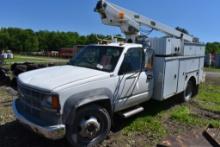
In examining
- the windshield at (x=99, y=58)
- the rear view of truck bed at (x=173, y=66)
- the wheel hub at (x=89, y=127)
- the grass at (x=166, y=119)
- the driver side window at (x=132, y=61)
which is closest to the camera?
the wheel hub at (x=89, y=127)

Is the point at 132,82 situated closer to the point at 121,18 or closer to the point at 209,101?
the point at 121,18

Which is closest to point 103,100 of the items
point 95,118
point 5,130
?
point 95,118

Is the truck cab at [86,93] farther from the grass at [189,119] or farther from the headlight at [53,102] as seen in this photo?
the grass at [189,119]

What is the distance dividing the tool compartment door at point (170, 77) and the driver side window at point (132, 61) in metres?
0.90

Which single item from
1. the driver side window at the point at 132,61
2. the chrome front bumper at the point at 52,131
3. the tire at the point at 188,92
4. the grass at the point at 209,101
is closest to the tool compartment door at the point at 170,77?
the driver side window at the point at 132,61

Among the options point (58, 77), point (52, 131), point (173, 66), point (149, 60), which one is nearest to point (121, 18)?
point (149, 60)

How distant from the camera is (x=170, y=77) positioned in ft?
21.9

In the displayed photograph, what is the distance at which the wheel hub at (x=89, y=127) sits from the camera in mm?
4473

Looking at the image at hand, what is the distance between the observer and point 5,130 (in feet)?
17.7

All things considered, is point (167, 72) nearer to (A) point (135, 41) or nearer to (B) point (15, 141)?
(A) point (135, 41)

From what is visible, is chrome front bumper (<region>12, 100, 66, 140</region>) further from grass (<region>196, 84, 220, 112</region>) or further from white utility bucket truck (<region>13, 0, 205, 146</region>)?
grass (<region>196, 84, 220, 112</region>)

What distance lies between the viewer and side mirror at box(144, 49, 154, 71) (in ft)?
19.7

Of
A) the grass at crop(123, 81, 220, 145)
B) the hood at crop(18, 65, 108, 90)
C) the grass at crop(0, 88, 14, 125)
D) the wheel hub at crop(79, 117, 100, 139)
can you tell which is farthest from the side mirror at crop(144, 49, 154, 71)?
the grass at crop(0, 88, 14, 125)

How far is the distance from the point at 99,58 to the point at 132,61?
759 millimetres
